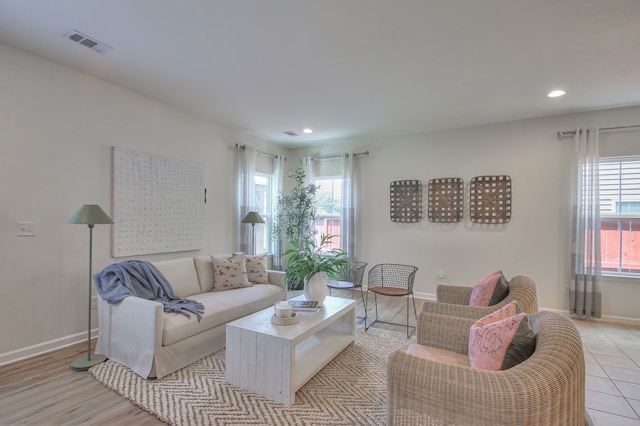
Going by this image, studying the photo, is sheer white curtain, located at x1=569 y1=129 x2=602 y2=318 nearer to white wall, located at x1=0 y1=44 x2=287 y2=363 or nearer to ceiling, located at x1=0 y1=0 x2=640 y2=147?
ceiling, located at x1=0 y1=0 x2=640 y2=147

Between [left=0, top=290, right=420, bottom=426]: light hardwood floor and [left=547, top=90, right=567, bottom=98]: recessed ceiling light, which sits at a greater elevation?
[left=547, top=90, right=567, bottom=98]: recessed ceiling light

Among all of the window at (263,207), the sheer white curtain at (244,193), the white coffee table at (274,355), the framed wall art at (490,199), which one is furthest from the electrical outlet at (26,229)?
the framed wall art at (490,199)

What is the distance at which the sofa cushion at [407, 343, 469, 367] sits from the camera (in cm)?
184

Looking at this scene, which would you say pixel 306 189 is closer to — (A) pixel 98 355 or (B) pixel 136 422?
(A) pixel 98 355

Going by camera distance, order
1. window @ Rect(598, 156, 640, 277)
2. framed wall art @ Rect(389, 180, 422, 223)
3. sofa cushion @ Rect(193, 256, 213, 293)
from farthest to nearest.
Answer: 1. framed wall art @ Rect(389, 180, 422, 223)
2. window @ Rect(598, 156, 640, 277)
3. sofa cushion @ Rect(193, 256, 213, 293)

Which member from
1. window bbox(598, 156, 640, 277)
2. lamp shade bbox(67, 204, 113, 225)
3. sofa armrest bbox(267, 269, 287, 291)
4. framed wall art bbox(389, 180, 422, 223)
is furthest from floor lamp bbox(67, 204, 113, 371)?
window bbox(598, 156, 640, 277)

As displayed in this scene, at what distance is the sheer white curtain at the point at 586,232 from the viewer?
390 centimetres

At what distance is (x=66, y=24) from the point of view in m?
2.30

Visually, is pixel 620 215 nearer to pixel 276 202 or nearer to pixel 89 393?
pixel 276 202

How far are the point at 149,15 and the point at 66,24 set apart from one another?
0.69 meters

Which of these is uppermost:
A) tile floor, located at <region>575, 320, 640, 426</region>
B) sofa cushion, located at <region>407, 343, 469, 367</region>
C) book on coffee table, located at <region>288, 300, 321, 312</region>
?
book on coffee table, located at <region>288, 300, 321, 312</region>

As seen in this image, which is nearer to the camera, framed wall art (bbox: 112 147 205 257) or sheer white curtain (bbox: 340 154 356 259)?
framed wall art (bbox: 112 147 205 257)

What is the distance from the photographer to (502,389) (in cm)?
118

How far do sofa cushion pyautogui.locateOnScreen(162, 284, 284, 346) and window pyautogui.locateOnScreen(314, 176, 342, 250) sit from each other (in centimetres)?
221
